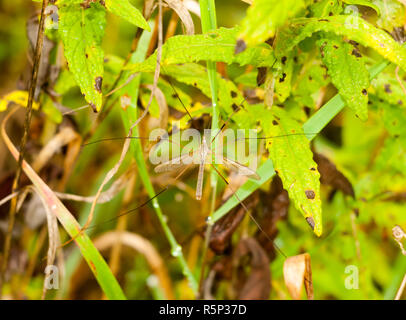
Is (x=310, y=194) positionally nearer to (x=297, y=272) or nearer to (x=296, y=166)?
(x=296, y=166)

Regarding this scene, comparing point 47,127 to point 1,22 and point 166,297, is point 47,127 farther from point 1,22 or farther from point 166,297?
point 1,22

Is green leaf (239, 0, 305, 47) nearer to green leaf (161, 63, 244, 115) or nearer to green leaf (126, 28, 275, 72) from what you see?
green leaf (126, 28, 275, 72)

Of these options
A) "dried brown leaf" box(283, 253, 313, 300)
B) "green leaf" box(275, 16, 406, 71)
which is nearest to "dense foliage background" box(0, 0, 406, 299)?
"green leaf" box(275, 16, 406, 71)

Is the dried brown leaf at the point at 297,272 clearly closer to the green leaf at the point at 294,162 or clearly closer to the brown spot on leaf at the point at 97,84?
the green leaf at the point at 294,162

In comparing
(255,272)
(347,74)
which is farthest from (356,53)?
(255,272)

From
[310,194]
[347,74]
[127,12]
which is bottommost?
[310,194]
